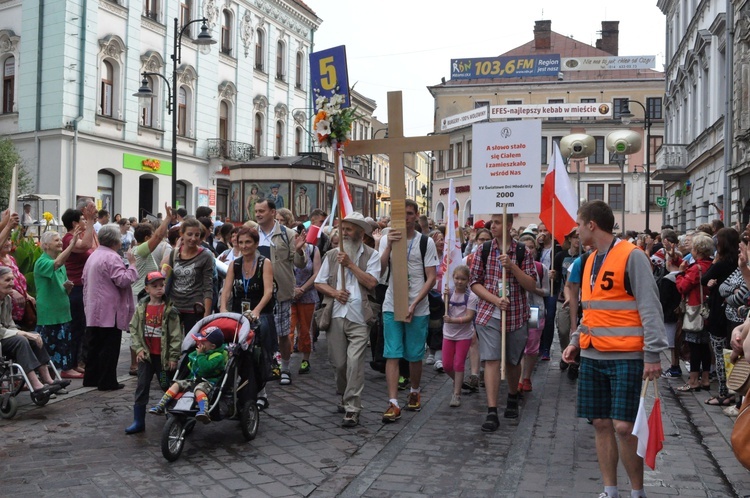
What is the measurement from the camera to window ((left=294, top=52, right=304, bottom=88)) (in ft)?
152

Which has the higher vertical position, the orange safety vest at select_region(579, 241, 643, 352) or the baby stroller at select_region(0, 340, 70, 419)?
the orange safety vest at select_region(579, 241, 643, 352)

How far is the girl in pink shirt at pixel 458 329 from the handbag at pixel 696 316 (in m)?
2.56

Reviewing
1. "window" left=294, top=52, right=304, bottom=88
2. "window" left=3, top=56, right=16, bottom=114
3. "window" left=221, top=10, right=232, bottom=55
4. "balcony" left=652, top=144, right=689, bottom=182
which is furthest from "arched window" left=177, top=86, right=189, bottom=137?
"balcony" left=652, top=144, right=689, bottom=182

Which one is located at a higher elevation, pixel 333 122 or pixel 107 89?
pixel 107 89

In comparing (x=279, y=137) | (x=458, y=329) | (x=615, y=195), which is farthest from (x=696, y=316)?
(x=615, y=195)

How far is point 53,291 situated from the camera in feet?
27.9

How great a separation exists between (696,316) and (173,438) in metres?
6.07

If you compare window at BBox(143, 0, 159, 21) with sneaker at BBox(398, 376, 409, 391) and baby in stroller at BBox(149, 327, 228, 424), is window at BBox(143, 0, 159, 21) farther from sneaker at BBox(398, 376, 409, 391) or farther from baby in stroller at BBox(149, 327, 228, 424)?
baby in stroller at BBox(149, 327, 228, 424)

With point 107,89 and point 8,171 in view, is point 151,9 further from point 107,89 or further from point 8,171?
point 8,171

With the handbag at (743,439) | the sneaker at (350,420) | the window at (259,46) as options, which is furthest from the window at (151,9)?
the handbag at (743,439)

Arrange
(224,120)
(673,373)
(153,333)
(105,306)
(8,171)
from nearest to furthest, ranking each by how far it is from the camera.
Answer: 1. (153,333)
2. (105,306)
3. (673,373)
4. (8,171)
5. (224,120)

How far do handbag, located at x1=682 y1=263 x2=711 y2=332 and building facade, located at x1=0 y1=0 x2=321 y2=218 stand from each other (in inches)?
682

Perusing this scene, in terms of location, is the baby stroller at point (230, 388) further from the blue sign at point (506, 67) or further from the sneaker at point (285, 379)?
the blue sign at point (506, 67)

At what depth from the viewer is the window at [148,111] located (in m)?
33.6
